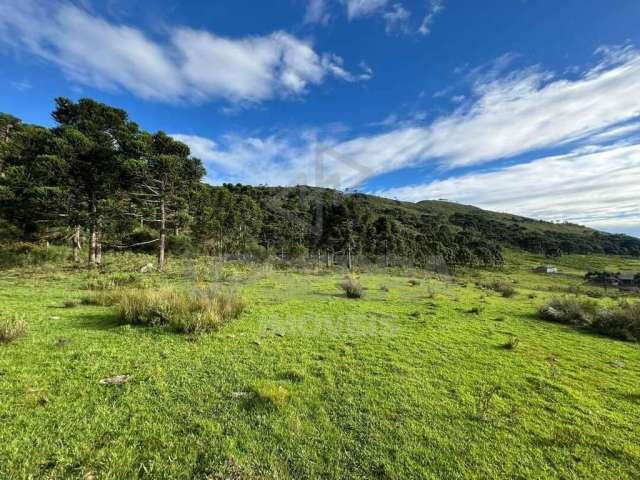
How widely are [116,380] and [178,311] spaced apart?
320 centimetres

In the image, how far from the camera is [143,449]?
2955mm

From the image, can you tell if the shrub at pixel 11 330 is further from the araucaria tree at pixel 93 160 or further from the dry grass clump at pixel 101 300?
the araucaria tree at pixel 93 160

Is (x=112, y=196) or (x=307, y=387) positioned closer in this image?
(x=307, y=387)

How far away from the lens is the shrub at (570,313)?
11047 millimetres

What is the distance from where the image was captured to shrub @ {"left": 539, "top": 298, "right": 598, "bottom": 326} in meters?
11.0

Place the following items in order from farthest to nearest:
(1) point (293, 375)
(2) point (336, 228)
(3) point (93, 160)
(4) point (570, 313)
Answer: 1. (2) point (336, 228)
2. (3) point (93, 160)
3. (4) point (570, 313)
4. (1) point (293, 375)

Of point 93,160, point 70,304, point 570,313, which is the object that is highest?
point 93,160

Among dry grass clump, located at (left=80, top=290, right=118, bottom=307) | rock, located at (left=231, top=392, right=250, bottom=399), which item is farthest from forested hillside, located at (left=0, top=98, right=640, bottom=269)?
rock, located at (left=231, top=392, right=250, bottom=399)

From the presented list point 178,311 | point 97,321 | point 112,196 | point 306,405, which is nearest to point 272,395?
point 306,405

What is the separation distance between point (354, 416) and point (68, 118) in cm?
3437

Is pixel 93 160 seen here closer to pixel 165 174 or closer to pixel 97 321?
pixel 165 174

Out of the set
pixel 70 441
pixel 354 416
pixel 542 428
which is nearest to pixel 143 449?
pixel 70 441

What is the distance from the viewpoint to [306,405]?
3975 millimetres

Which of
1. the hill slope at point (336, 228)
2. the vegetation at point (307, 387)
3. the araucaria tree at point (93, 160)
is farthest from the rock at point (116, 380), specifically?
the hill slope at point (336, 228)
